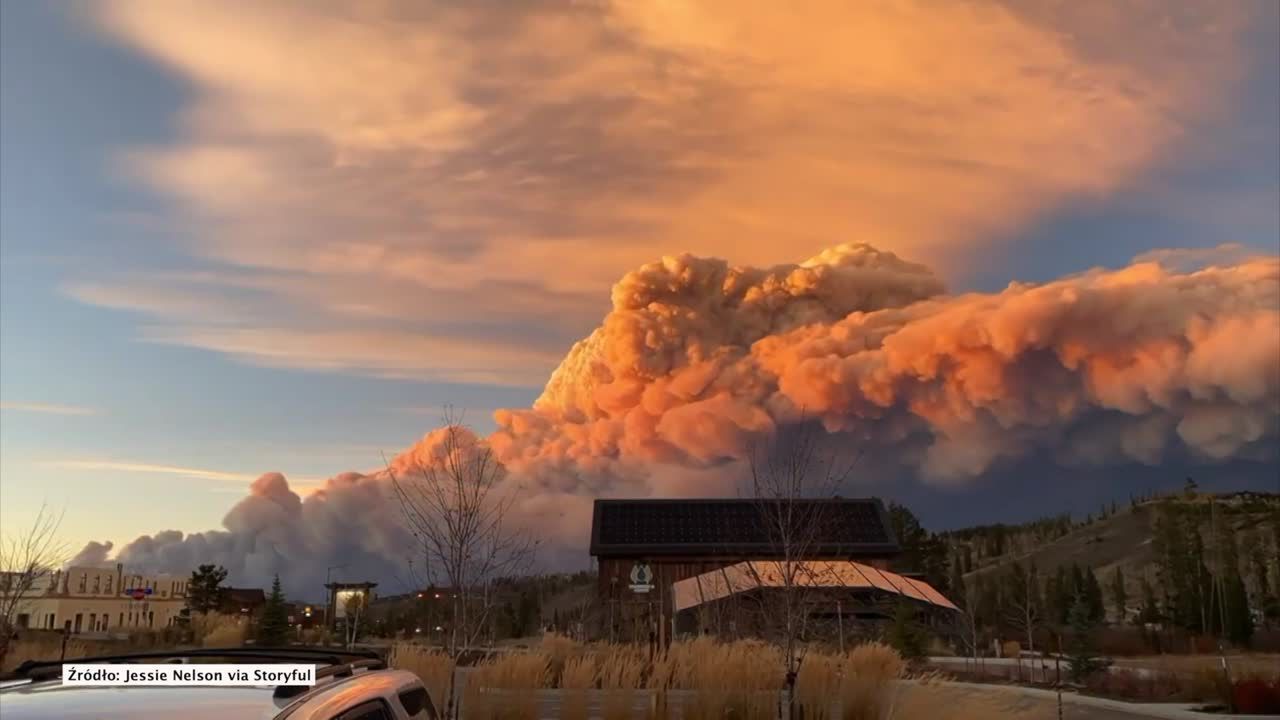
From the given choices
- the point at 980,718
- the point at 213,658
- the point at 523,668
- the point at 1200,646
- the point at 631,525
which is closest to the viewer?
the point at 213,658

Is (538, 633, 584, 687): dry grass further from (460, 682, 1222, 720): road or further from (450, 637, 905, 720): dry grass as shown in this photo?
(460, 682, 1222, 720): road

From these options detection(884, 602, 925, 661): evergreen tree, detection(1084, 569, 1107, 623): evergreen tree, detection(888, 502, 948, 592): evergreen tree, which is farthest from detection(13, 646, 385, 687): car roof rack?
detection(1084, 569, 1107, 623): evergreen tree

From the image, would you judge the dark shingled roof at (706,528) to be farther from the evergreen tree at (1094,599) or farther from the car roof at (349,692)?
the evergreen tree at (1094,599)

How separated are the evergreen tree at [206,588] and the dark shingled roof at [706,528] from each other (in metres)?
33.0

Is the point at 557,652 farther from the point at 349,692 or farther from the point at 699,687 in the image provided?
the point at 349,692

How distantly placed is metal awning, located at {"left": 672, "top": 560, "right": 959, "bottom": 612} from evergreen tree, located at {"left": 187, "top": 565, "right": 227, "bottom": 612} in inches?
1870

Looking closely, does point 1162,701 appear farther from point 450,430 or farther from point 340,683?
point 340,683

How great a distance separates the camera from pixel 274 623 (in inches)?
1414

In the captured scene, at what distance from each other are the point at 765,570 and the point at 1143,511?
5321 inches

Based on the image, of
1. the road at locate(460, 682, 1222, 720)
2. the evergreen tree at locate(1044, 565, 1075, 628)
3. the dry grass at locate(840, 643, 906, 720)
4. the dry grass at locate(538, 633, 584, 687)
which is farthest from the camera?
the evergreen tree at locate(1044, 565, 1075, 628)

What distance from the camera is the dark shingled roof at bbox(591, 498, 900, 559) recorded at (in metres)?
41.2

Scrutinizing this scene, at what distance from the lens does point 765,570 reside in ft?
77.4

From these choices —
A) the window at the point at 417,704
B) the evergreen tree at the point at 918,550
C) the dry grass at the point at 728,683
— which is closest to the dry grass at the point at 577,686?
the dry grass at the point at 728,683

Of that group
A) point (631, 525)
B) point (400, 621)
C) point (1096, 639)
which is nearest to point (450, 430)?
point (631, 525)
